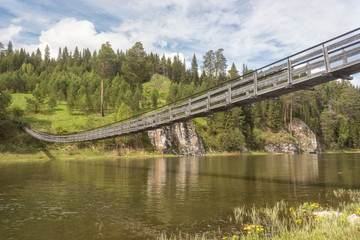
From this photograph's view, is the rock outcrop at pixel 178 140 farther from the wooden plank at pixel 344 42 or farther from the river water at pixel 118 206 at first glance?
the wooden plank at pixel 344 42

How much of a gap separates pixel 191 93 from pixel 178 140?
110 ft

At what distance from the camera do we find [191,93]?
8906 cm

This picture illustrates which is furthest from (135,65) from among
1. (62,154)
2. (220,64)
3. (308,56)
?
(308,56)

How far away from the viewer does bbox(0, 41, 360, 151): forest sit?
61.8m

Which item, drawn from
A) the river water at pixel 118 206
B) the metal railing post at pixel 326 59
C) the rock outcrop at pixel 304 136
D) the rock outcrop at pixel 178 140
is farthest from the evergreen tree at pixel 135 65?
the metal railing post at pixel 326 59

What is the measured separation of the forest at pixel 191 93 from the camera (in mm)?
61750

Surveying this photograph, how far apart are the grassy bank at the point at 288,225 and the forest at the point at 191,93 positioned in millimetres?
41921

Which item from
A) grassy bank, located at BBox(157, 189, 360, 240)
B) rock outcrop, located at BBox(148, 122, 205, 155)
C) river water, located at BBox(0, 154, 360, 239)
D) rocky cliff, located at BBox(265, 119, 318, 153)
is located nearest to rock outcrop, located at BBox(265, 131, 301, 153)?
rocky cliff, located at BBox(265, 119, 318, 153)

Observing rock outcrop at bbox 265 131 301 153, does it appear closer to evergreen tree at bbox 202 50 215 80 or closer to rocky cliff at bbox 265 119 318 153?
rocky cliff at bbox 265 119 318 153

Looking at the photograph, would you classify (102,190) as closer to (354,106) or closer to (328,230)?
(328,230)

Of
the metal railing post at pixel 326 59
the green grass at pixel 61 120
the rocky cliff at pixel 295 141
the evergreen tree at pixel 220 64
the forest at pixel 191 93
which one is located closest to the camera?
the metal railing post at pixel 326 59

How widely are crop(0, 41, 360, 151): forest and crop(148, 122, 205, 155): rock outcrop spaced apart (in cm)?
446

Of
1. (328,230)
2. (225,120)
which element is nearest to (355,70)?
(328,230)

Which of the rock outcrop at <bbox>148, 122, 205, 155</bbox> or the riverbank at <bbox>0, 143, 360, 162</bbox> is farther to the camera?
the rock outcrop at <bbox>148, 122, 205, 155</bbox>
